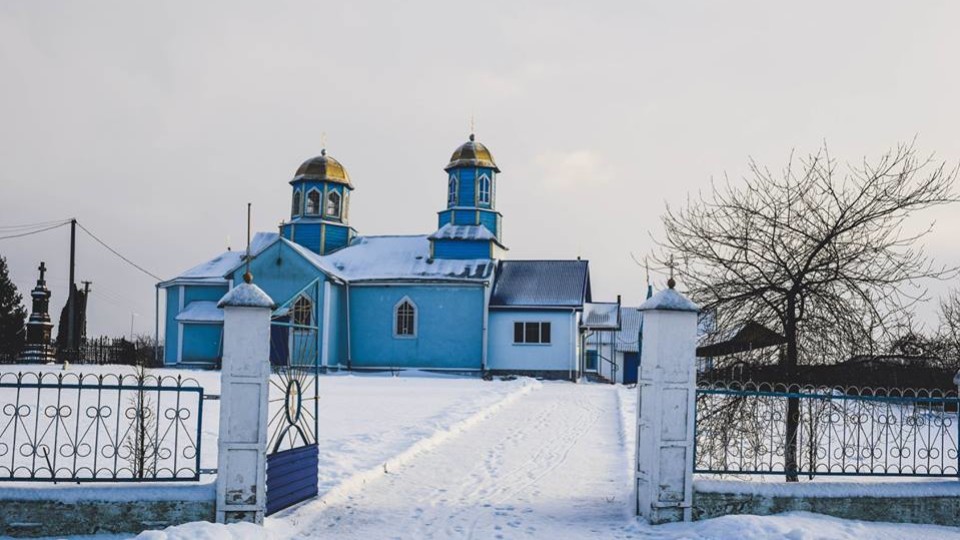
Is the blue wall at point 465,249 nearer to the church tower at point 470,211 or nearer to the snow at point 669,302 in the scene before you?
the church tower at point 470,211

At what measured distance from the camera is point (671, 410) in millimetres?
7660

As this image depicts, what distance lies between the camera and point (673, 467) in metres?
7.64

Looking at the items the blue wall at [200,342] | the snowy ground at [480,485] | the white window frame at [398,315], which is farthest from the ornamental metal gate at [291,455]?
the blue wall at [200,342]

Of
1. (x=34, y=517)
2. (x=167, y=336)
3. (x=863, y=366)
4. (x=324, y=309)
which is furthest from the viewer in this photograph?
(x=167, y=336)

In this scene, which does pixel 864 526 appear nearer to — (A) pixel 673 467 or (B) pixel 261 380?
(A) pixel 673 467

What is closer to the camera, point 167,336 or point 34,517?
point 34,517

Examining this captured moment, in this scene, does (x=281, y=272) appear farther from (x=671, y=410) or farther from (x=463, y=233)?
(x=671, y=410)

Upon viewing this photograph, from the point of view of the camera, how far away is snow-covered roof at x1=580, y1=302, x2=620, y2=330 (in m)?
35.3

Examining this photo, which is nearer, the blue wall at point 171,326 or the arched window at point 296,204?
the blue wall at point 171,326

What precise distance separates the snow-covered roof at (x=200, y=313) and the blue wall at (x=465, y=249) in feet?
31.2

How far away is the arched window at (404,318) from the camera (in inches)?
1309

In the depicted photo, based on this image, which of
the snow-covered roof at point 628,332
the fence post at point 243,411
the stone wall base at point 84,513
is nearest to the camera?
the stone wall base at point 84,513

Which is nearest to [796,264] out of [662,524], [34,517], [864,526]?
[864,526]

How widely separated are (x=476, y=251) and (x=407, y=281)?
347 centimetres
